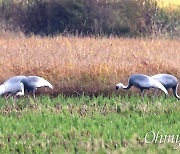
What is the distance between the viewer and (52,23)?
17156 mm

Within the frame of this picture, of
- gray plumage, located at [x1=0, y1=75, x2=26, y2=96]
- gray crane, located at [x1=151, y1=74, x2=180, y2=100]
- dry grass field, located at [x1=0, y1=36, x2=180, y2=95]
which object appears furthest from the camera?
dry grass field, located at [x1=0, y1=36, x2=180, y2=95]

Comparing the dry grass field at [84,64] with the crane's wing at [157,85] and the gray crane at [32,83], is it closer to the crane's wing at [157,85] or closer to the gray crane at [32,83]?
the gray crane at [32,83]

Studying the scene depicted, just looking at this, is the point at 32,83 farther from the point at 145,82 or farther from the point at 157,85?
the point at 157,85

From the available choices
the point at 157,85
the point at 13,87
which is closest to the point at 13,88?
the point at 13,87

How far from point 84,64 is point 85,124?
3.09m

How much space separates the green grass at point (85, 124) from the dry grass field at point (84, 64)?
2.82 feet

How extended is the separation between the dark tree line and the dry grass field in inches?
217

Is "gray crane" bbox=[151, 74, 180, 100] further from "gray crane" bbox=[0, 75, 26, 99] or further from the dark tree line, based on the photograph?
the dark tree line

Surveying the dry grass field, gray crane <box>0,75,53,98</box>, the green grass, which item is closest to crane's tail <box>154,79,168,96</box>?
the green grass

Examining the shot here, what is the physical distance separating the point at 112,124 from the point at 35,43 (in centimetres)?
595

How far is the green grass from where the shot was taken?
5414mm

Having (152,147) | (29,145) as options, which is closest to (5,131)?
(29,145)

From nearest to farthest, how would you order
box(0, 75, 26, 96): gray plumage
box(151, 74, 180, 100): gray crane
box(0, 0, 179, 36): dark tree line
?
box(0, 75, 26, 96): gray plumage
box(151, 74, 180, 100): gray crane
box(0, 0, 179, 36): dark tree line

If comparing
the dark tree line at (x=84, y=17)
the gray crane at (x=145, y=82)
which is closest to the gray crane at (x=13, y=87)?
the gray crane at (x=145, y=82)
